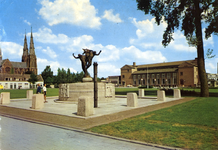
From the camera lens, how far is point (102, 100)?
1797 centimetres

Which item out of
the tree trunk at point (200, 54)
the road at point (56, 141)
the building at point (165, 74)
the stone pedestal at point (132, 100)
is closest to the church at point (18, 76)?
the building at point (165, 74)

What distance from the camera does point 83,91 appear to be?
1728 cm

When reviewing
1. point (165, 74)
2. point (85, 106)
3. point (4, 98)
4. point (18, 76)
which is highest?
point (165, 74)

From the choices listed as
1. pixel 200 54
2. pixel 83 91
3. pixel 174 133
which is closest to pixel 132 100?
pixel 83 91

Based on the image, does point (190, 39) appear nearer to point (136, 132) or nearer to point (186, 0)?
point (186, 0)

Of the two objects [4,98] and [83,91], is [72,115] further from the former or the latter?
[4,98]

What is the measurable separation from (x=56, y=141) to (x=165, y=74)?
305ft

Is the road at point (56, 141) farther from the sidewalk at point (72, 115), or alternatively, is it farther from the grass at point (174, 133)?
the sidewalk at point (72, 115)

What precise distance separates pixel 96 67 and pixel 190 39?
13708mm

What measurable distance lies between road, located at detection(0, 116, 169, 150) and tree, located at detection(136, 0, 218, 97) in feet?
66.3

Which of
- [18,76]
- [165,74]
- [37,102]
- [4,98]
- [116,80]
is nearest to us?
[37,102]

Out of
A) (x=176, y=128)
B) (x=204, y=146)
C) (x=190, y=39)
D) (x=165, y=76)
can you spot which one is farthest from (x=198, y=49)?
(x=165, y=76)

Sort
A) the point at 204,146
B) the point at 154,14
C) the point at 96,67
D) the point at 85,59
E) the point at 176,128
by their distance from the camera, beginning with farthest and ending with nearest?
the point at 154,14 → the point at 85,59 → the point at 96,67 → the point at 176,128 → the point at 204,146

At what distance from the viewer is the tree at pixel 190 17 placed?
22875mm
